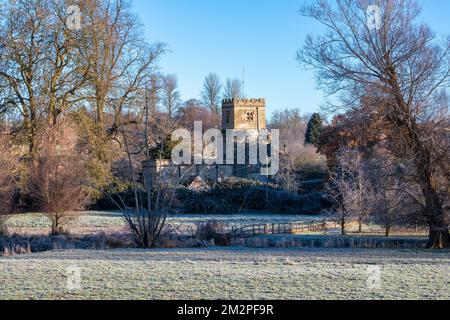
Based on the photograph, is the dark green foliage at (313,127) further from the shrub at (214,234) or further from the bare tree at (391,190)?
the bare tree at (391,190)

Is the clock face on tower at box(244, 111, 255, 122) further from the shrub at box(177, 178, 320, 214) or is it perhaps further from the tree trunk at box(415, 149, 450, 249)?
the tree trunk at box(415, 149, 450, 249)

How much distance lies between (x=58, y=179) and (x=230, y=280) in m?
17.0

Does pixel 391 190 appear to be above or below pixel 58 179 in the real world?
below

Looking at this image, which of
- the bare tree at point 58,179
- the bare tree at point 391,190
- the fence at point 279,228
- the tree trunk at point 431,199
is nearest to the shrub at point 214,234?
the fence at point 279,228

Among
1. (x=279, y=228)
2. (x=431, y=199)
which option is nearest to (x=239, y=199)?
(x=279, y=228)

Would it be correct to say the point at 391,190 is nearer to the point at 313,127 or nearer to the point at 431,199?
the point at 431,199

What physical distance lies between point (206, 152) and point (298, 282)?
44.1 m

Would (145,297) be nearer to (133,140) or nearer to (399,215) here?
(399,215)

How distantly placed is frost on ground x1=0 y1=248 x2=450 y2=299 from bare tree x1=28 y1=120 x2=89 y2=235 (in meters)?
12.6

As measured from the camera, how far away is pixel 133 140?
3120 cm

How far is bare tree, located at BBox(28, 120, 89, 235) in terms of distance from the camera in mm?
24812

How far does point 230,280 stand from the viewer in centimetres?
963

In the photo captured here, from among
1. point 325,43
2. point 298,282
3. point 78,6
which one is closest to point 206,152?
point 78,6

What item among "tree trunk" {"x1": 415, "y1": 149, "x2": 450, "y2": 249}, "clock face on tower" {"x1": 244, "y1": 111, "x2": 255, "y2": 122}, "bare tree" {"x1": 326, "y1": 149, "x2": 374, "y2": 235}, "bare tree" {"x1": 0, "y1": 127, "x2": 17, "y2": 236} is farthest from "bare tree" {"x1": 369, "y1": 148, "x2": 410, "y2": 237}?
"clock face on tower" {"x1": 244, "y1": 111, "x2": 255, "y2": 122}
